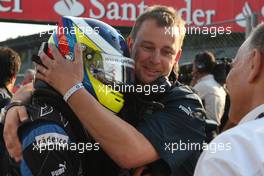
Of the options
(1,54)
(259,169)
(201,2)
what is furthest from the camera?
(201,2)

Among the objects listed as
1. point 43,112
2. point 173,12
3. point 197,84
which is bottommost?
point 197,84

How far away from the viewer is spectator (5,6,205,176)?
5.04 ft

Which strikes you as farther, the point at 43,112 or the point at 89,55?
the point at 89,55

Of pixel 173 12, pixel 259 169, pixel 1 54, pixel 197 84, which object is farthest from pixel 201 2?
pixel 259 169

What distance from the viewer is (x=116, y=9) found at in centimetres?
1136

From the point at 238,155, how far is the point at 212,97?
11.1ft

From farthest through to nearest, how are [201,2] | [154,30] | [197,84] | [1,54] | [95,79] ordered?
[201,2] → [197,84] → [1,54] → [154,30] → [95,79]

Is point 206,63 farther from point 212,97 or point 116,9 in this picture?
point 116,9

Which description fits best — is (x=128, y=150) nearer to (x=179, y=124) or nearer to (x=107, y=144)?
(x=107, y=144)

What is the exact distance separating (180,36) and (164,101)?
0.98 feet

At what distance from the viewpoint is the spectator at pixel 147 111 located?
154 cm

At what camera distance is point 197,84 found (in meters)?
4.54

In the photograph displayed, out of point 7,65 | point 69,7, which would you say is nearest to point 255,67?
point 7,65

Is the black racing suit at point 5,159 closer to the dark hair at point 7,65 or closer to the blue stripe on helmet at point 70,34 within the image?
the dark hair at point 7,65
